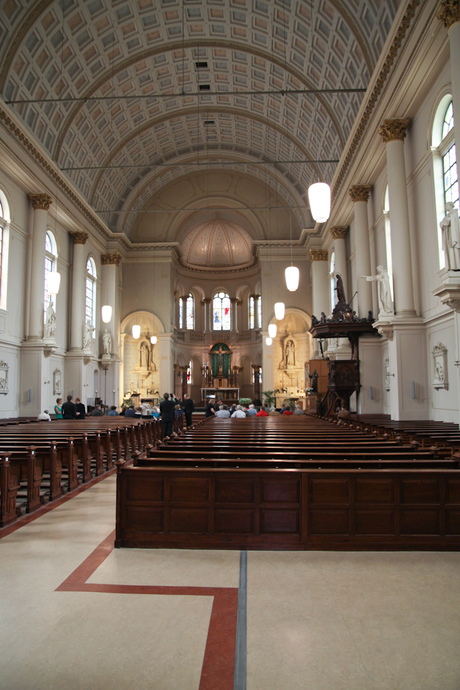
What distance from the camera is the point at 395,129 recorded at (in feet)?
43.0

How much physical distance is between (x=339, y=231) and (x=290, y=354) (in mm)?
9612

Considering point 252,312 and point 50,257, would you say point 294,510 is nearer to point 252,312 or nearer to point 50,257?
point 50,257

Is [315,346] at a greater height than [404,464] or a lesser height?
greater

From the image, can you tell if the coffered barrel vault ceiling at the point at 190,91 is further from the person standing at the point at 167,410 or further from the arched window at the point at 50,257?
the person standing at the point at 167,410

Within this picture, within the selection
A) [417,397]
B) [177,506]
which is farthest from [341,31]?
[177,506]

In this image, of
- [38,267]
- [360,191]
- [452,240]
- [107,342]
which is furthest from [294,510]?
[107,342]

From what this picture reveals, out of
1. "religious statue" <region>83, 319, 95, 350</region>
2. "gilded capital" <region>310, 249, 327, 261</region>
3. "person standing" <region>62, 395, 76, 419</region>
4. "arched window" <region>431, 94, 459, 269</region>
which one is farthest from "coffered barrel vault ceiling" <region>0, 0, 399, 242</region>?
"person standing" <region>62, 395, 76, 419</region>

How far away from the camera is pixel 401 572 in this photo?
3.92m

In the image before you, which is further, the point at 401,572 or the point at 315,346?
the point at 315,346

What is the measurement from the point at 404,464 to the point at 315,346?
2091 cm

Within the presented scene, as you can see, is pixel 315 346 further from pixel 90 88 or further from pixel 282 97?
pixel 90 88

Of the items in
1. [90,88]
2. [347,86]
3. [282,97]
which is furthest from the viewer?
[282,97]

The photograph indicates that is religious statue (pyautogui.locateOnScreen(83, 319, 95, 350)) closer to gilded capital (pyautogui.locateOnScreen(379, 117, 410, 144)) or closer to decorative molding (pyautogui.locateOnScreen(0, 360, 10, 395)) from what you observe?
decorative molding (pyautogui.locateOnScreen(0, 360, 10, 395))

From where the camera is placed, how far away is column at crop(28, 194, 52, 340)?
17.3 meters
